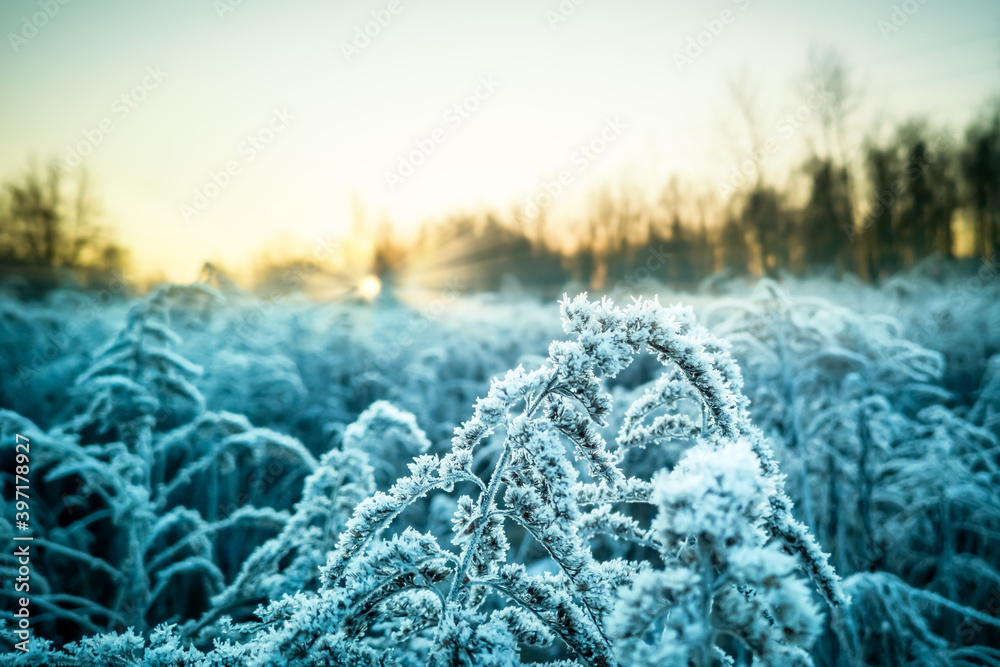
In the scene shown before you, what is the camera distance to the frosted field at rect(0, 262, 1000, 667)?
3.96 ft

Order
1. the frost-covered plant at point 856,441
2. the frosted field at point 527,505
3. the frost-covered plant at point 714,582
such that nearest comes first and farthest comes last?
1. the frost-covered plant at point 714,582
2. the frosted field at point 527,505
3. the frost-covered plant at point 856,441

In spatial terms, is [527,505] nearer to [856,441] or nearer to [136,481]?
[136,481]

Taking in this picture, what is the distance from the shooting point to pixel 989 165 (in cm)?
2291

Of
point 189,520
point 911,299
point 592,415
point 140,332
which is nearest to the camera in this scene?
point 592,415

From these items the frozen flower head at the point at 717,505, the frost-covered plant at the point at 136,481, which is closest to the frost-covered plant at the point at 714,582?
the frozen flower head at the point at 717,505

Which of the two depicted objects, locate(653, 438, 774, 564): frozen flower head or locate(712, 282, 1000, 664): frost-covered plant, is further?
locate(712, 282, 1000, 664): frost-covered plant

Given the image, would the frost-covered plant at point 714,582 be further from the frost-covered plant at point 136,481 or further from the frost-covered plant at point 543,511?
the frost-covered plant at point 136,481

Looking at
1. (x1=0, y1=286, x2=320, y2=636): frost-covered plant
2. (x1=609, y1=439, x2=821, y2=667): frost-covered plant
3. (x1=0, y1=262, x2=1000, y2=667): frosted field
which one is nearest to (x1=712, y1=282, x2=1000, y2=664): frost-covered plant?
(x1=0, y1=262, x2=1000, y2=667): frosted field

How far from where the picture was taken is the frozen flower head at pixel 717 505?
100 centimetres

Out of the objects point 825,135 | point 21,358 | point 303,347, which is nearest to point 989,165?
point 825,135

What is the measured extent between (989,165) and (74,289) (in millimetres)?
35510

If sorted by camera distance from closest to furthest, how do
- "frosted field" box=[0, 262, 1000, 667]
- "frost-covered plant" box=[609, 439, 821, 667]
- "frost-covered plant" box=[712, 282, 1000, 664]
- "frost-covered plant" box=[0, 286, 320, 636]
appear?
"frost-covered plant" box=[609, 439, 821, 667], "frosted field" box=[0, 262, 1000, 667], "frost-covered plant" box=[0, 286, 320, 636], "frost-covered plant" box=[712, 282, 1000, 664]

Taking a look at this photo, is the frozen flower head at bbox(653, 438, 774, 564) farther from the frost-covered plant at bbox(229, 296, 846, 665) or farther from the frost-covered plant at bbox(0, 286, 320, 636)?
the frost-covered plant at bbox(0, 286, 320, 636)

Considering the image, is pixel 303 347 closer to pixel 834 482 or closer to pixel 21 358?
pixel 21 358
